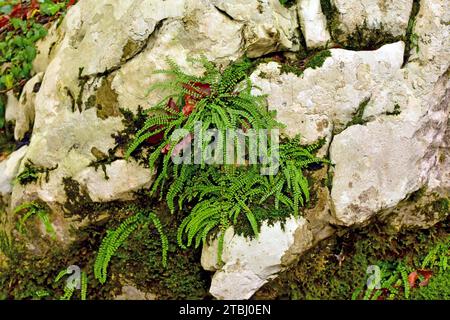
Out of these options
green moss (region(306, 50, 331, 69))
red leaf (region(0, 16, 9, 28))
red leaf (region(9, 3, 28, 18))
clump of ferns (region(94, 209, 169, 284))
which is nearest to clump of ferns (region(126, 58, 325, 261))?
clump of ferns (region(94, 209, 169, 284))

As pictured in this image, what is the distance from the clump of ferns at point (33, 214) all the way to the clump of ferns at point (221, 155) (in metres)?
1.24

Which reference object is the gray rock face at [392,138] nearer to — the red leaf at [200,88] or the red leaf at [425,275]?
the red leaf at [425,275]

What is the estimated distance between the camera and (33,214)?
486cm

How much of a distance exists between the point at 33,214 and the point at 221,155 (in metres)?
2.27

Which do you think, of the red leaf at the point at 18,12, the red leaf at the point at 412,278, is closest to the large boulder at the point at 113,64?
the red leaf at the point at 18,12

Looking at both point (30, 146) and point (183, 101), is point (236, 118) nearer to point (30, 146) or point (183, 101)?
point (183, 101)

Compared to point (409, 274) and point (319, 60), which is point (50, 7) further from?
point (409, 274)

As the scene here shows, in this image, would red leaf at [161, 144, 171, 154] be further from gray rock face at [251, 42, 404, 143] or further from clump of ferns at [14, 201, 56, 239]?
clump of ferns at [14, 201, 56, 239]

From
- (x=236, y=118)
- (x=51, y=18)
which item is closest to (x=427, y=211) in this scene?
(x=236, y=118)

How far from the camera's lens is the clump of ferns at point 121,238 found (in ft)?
15.1

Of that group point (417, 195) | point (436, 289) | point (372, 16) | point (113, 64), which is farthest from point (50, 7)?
point (436, 289)

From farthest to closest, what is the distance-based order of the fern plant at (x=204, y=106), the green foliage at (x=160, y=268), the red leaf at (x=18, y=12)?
1. the red leaf at (x=18, y=12)
2. the green foliage at (x=160, y=268)
3. the fern plant at (x=204, y=106)

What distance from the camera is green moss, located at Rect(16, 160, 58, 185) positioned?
481cm

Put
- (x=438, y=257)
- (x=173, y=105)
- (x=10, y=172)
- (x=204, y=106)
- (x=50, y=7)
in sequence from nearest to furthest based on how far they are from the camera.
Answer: (x=204, y=106) → (x=173, y=105) → (x=438, y=257) → (x=10, y=172) → (x=50, y=7)
